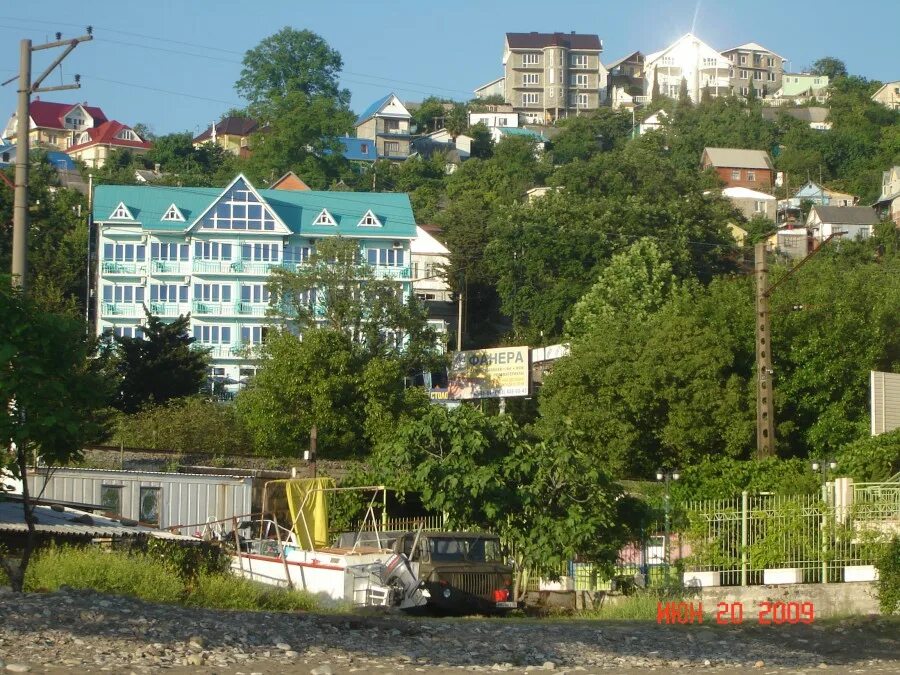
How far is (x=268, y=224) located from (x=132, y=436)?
1130 inches

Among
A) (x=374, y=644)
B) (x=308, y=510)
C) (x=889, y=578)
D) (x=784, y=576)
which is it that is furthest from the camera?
(x=308, y=510)

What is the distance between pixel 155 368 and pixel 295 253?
74.4ft

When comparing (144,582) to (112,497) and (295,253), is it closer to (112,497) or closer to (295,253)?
(112,497)

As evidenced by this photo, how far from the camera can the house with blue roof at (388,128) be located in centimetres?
13900

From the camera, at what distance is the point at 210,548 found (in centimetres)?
2273

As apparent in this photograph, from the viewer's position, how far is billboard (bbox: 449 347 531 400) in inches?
2152

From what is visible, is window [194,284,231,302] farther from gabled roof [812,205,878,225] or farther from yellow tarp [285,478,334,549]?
gabled roof [812,205,878,225]

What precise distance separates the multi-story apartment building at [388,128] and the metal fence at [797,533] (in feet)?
379

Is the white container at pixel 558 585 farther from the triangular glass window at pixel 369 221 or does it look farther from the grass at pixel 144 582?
the triangular glass window at pixel 369 221

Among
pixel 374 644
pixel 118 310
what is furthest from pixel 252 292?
pixel 374 644

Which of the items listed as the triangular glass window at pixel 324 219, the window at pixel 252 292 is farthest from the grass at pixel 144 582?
the triangular glass window at pixel 324 219

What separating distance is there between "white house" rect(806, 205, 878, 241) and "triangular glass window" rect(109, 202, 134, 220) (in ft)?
188

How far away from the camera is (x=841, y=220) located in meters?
109

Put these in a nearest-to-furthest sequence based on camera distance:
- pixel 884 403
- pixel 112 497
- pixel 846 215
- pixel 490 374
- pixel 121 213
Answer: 1. pixel 112 497
2. pixel 884 403
3. pixel 490 374
4. pixel 121 213
5. pixel 846 215
